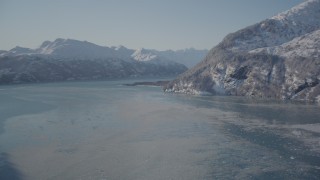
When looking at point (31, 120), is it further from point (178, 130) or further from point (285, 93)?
point (285, 93)

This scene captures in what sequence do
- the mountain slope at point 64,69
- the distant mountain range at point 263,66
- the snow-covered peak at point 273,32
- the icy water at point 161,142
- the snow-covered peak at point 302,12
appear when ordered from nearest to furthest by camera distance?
1. the icy water at point 161,142
2. the distant mountain range at point 263,66
3. the snow-covered peak at point 273,32
4. the snow-covered peak at point 302,12
5. the mountain slope at point 64,69

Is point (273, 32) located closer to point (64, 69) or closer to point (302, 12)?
point (302, 12)

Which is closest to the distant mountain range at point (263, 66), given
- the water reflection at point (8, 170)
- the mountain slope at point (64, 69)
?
the water reflection at point (8, 170)

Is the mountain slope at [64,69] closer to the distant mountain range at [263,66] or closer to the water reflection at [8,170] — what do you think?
the distant mountain range at [263,66]

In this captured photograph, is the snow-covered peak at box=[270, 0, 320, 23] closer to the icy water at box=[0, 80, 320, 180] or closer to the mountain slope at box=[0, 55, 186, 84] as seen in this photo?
the icy water at box=[0, 80, 320, 180]

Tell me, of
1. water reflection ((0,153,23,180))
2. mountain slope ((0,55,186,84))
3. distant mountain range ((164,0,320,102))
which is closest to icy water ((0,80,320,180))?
water reflection ((0,153,23,180))

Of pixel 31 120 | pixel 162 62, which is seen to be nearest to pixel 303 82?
pixel 31 120

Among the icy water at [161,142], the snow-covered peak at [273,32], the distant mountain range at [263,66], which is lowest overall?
the icy water at [161,142]
